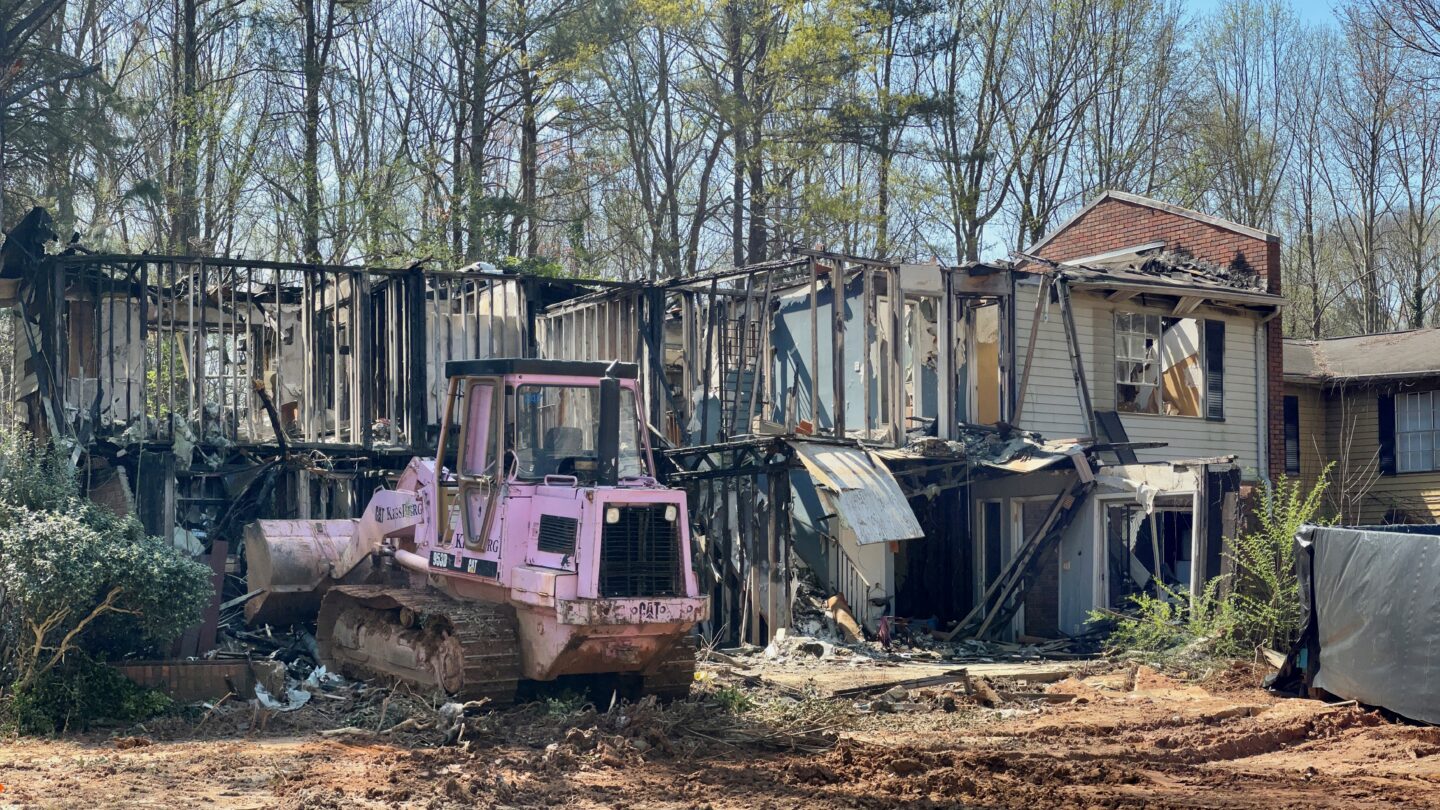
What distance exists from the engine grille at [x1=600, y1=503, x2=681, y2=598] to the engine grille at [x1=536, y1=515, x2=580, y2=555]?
0.25 metres

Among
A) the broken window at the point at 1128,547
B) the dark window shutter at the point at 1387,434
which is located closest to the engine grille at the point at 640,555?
the broken window at the point at 1128,547

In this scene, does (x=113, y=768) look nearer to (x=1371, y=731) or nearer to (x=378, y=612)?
(x=378, y=612)

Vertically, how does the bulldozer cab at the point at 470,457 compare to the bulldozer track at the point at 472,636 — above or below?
above

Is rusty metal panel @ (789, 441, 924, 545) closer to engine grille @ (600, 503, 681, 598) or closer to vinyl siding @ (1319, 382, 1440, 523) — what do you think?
engine grille @ (600, 503, 681, 598)

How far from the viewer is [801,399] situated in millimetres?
20719

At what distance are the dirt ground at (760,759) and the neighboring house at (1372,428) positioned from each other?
49.3ft

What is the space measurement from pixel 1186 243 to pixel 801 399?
8461mm

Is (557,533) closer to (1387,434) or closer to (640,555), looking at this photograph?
(640,555)

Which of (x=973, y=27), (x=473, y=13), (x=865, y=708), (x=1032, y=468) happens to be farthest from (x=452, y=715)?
(x=973, y=27)

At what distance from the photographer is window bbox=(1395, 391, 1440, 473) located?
26234mm

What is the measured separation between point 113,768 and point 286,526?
5.40 metres

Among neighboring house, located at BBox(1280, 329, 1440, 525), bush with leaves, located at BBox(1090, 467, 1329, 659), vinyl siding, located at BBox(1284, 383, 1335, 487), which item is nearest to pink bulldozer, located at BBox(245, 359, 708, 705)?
bush with leaves, located at BBox(1090, 467, 1329, 659)

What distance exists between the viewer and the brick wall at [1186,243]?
934 inches

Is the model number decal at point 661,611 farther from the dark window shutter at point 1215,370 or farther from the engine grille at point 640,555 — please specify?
the dark window shutter at point 1215,370
